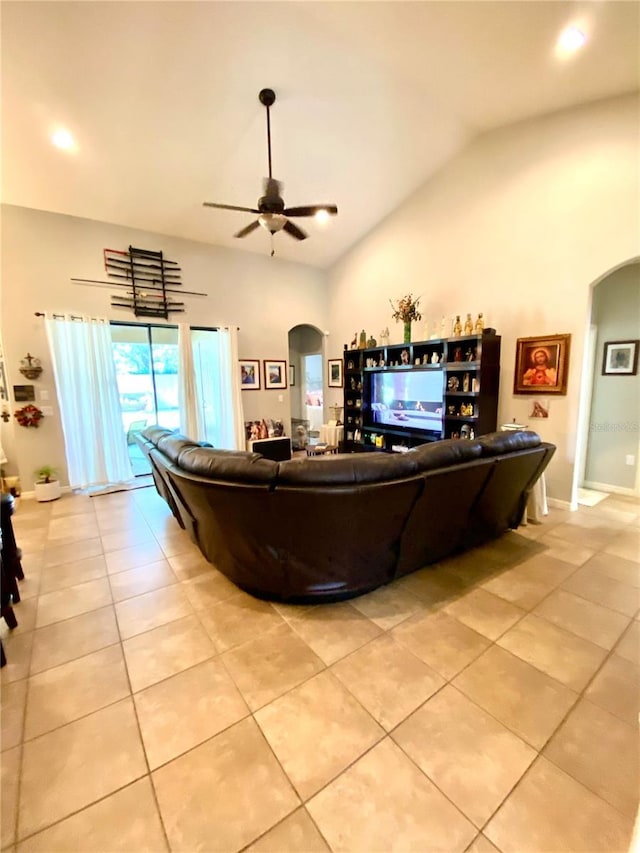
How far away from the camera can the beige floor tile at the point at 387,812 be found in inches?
45.1

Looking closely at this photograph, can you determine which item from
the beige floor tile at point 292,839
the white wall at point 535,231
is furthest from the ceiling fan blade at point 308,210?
the beige floor tile at point 292,839

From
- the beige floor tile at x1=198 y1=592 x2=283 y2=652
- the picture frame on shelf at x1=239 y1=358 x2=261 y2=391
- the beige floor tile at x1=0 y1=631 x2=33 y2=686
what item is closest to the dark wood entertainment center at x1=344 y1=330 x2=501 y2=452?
the picture frame on shelf at x1=239 y1=358 x2=261 y2=391

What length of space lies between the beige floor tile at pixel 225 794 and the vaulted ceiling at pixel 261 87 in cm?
462

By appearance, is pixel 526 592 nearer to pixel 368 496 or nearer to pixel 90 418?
pixel 368 496

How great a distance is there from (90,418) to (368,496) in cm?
440

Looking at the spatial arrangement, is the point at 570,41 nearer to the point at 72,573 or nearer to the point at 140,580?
the point at 140,580

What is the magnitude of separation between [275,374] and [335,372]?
4.05 ft

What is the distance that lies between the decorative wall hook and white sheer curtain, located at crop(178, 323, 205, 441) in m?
1.72

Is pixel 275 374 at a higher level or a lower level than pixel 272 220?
lower

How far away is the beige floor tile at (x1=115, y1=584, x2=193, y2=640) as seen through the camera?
2195 mm

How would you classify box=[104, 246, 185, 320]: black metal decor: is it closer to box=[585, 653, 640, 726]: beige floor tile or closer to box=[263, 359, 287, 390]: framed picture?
box=[263, 359, 287, 390]: framed picture

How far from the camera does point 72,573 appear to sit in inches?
111

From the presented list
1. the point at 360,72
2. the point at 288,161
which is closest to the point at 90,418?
the point at 288,161

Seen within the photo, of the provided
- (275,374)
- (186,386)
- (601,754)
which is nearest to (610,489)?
(601,754)
